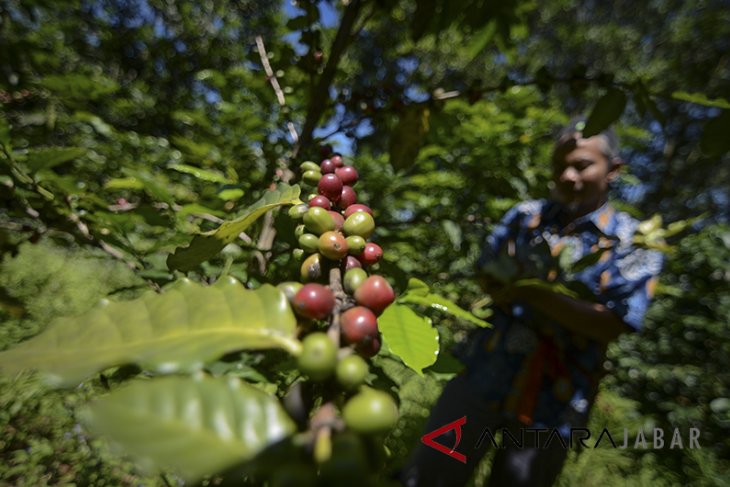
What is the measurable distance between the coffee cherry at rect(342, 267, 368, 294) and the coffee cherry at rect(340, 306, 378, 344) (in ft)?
0.25

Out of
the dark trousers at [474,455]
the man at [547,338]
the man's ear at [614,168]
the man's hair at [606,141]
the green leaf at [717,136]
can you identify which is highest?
the man's hair at [606,141]

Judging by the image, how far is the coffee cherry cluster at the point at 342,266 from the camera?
0.46m

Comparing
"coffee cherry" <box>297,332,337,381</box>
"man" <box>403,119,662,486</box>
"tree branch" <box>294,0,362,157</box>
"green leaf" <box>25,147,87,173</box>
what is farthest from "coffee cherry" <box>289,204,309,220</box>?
"man" <box>403,119,662,486</box>

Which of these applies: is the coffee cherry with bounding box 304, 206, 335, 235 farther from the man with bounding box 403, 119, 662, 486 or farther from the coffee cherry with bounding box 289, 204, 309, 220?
the man with bounding box 403, 119, 662, 486

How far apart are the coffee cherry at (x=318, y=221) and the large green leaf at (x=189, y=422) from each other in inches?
11.2

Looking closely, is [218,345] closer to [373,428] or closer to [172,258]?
[373,428]

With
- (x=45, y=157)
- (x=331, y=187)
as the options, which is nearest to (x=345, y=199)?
(x=331, y=187)

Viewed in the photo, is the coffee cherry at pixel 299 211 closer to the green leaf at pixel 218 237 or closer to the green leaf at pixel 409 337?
the green leaf at pixel 218 237

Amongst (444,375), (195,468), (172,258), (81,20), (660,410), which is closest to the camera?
(195,468)

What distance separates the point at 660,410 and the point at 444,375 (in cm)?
542

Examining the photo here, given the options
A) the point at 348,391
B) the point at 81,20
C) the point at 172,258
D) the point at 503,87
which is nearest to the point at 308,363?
the point at 348,391

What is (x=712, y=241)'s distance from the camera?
427 centimetres

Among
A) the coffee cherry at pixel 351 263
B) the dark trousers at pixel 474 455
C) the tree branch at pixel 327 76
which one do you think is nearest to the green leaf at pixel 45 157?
the tree branch at pixel 327 76

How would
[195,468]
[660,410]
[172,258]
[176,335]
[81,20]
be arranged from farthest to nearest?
[81,20]
[660,410]
[172,258]
[176,335]
[195,468]
